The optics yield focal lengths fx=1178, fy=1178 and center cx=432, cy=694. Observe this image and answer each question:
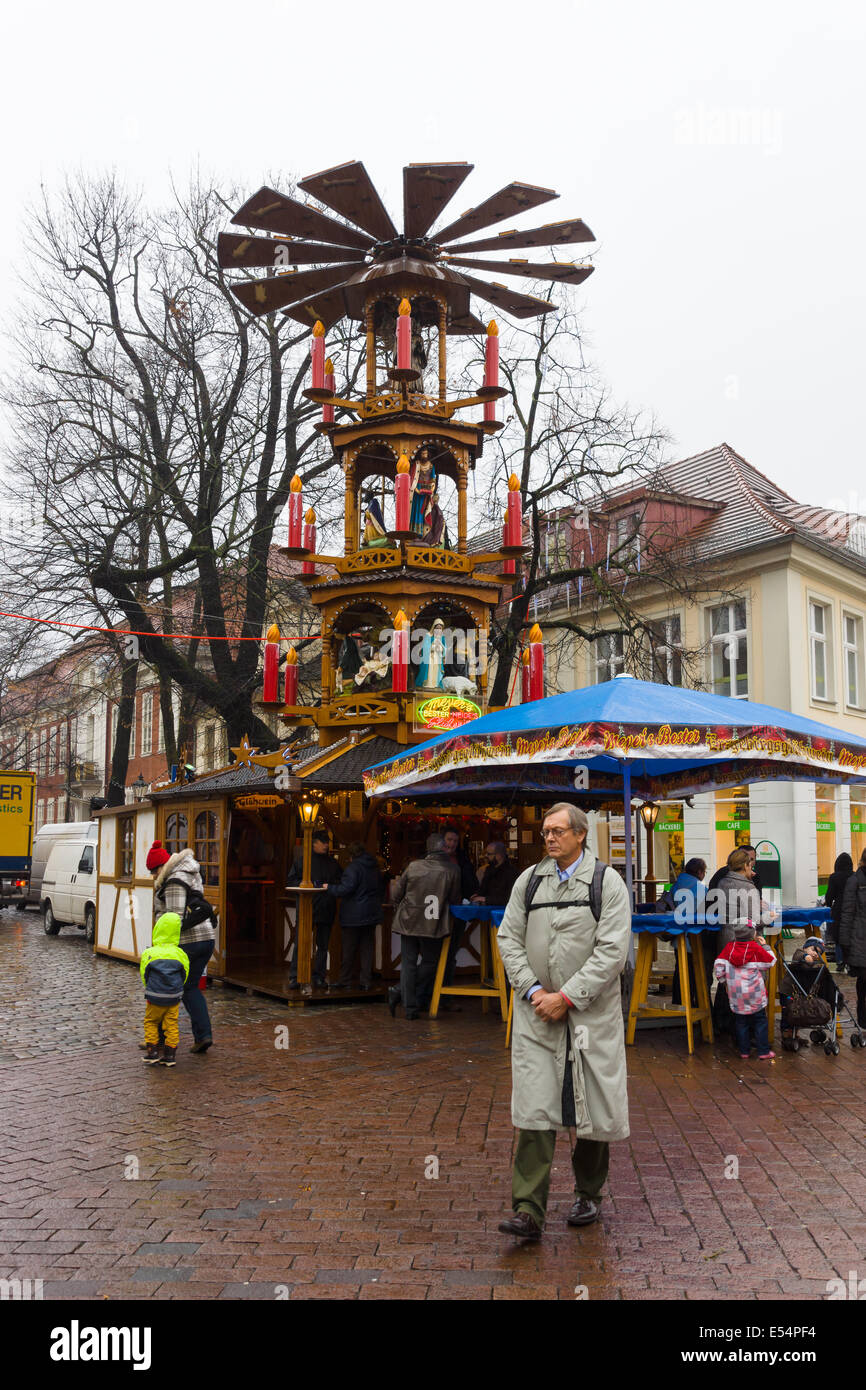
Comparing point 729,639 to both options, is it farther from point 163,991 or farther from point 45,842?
point 163,991

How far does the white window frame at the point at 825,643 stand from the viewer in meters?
26.1

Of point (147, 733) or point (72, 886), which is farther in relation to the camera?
point (147, 733)

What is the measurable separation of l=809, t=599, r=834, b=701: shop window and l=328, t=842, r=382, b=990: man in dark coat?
53.8ft

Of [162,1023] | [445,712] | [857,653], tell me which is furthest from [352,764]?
[857,653]

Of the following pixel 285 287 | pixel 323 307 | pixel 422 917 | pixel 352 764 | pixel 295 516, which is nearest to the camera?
pixel 422 917

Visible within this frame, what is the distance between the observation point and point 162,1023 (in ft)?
30.5

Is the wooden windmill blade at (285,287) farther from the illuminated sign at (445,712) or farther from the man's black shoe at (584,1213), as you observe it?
the man's black shoe at (584,1213)

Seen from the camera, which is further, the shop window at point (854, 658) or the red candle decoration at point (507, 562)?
the shop window at point (854, 658)

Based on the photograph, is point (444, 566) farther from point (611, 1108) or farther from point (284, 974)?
point (611, 1108)

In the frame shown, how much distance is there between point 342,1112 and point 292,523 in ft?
29.2

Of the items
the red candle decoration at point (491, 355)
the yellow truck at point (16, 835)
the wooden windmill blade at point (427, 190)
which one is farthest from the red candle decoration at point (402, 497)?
the yellow truck at point (16, 835)

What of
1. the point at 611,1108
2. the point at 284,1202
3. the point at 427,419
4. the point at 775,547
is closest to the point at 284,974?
the point at 427,419

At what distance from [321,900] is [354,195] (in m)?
8.99

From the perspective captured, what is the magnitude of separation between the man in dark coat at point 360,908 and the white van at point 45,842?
1341 centimetres
